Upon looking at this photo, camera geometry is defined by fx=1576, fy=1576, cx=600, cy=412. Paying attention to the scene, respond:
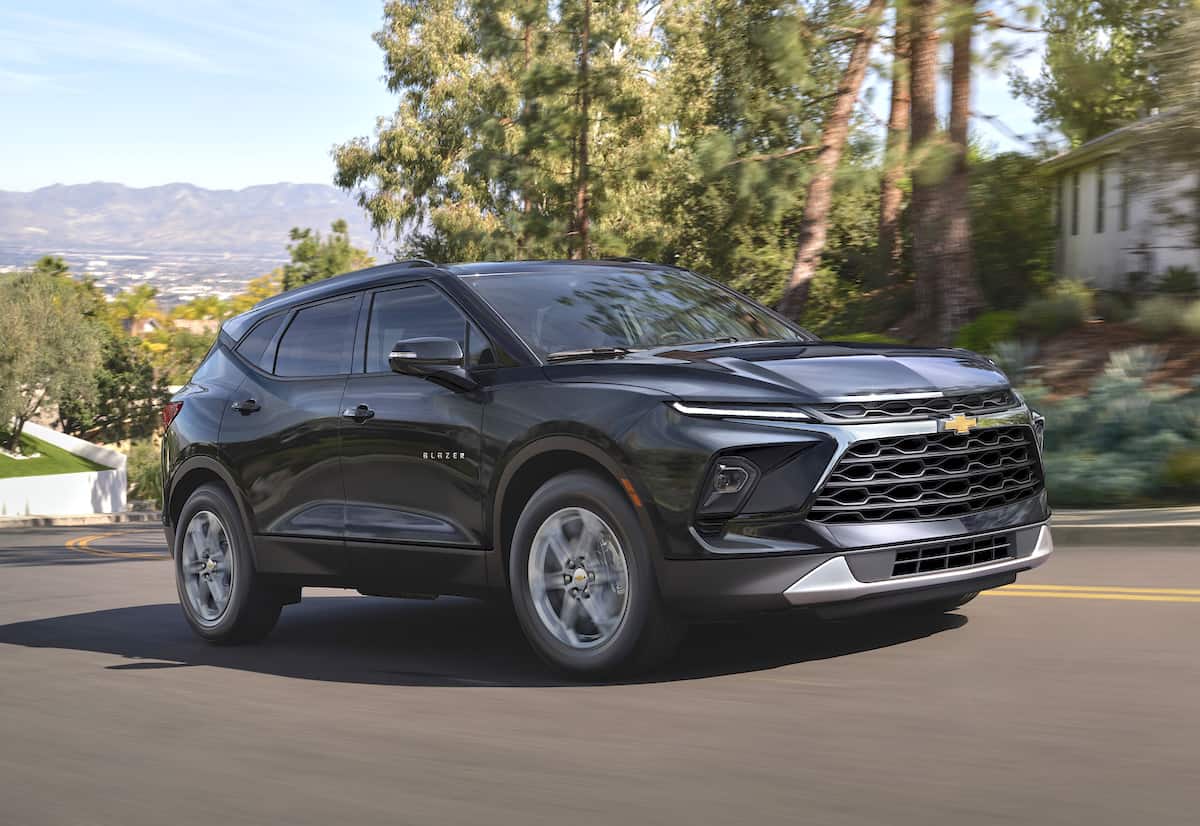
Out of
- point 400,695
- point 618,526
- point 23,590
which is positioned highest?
point 618,526

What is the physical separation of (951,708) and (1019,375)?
10.7m

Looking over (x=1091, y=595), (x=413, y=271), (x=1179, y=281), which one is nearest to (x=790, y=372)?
(x=413, y=271)

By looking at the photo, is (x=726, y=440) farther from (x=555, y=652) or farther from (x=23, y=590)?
(x=23, y=590)

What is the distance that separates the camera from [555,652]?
650cm

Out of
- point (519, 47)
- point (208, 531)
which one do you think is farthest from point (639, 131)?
point (208, 531)

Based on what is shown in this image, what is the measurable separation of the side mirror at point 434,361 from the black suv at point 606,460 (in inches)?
0.6

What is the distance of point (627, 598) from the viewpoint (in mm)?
6164

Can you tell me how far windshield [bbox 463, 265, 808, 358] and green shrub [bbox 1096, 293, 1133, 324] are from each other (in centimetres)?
1172

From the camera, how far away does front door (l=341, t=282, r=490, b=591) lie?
22.6 feet

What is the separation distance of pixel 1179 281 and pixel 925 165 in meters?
4.16

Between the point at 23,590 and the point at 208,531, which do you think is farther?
the point at 23,590

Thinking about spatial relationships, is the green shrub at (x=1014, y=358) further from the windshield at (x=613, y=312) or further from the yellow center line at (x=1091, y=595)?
the windshield at (x=613, y=312)

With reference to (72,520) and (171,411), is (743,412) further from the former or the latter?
(72,520)

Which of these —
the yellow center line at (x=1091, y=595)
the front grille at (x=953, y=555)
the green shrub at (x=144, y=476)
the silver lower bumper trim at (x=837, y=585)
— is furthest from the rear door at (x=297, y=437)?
the green shrub at (x=144, y=476)
